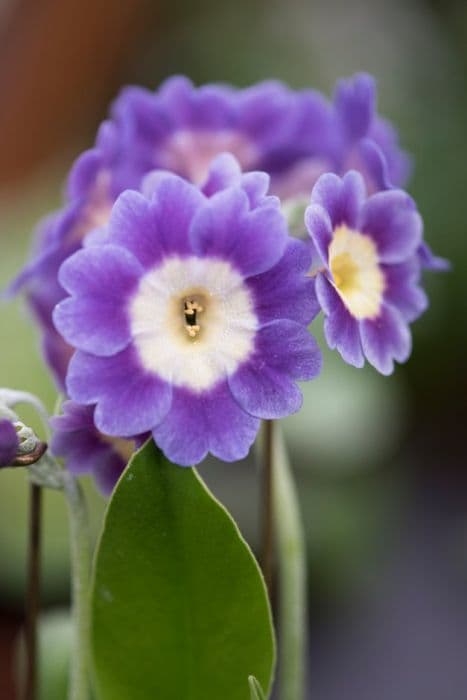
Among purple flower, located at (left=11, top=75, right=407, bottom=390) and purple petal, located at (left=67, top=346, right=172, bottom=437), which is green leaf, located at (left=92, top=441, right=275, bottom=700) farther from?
purple flower, located at (left=11, top=75, right=407, bottom=390)

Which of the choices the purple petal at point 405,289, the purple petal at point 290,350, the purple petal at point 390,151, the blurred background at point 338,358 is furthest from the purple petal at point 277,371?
the blurred background at point 338,358

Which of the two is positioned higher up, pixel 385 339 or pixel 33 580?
pixel 385 339

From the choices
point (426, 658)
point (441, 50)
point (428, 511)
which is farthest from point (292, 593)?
point (441, 50)

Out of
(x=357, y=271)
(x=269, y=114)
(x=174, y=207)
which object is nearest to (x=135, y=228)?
(x=174, y=207)

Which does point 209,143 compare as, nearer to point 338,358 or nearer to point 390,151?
point 390,151

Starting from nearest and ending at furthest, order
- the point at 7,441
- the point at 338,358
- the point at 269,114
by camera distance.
A: the point at 7,441 → the point at 269,114 → the point at 338,358

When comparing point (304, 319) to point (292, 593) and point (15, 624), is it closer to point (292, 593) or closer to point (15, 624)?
point (292, 593)
